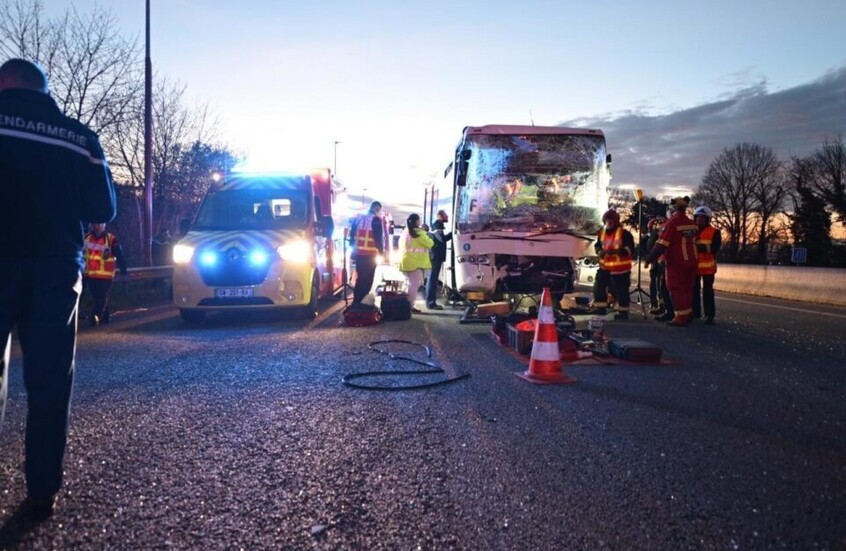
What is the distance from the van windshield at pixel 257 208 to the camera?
1038 centimetres

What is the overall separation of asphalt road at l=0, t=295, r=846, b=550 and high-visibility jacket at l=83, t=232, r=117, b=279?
158 inches

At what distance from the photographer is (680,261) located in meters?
9.46

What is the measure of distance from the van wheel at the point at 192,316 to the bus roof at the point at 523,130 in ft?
17.9

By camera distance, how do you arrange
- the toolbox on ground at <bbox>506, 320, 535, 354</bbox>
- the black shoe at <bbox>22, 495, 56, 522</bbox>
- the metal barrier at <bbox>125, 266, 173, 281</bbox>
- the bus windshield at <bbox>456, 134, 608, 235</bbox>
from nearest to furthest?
the black shoe at <bbox>22, 495, 56, 522</bbox> → the toolbox on ground at <bbox>506, 320, 535, 354</bbox> → the bus windshield at <bbox>456, 134, 608, 235</bbox> → the metal barrier at <bbox>125, 266, 173, 281</bbox>

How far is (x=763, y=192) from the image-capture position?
68.4m

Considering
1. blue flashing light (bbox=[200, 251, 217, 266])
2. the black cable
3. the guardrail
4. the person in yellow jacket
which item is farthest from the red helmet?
the guardrail

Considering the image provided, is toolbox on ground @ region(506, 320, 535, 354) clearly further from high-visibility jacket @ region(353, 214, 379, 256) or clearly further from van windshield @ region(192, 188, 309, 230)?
van windshield @ region(192, 188, 309, 230)

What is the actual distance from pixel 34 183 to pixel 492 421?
119 inches

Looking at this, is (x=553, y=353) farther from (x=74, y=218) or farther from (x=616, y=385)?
(x=74, y=218)

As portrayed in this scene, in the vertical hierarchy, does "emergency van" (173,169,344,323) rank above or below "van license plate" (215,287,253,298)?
above

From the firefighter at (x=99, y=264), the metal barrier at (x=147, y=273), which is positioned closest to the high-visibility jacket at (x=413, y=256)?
the firefighter at (x=99, y=264)

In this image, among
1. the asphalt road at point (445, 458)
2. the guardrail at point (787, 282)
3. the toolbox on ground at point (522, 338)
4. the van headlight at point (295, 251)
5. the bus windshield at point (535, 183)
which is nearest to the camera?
the asphalt road at point (445, 458)

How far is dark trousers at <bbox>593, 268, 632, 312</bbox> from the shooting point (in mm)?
10406

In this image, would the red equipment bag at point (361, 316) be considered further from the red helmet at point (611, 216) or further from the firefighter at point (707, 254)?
the firefighter at point (707, 254)
